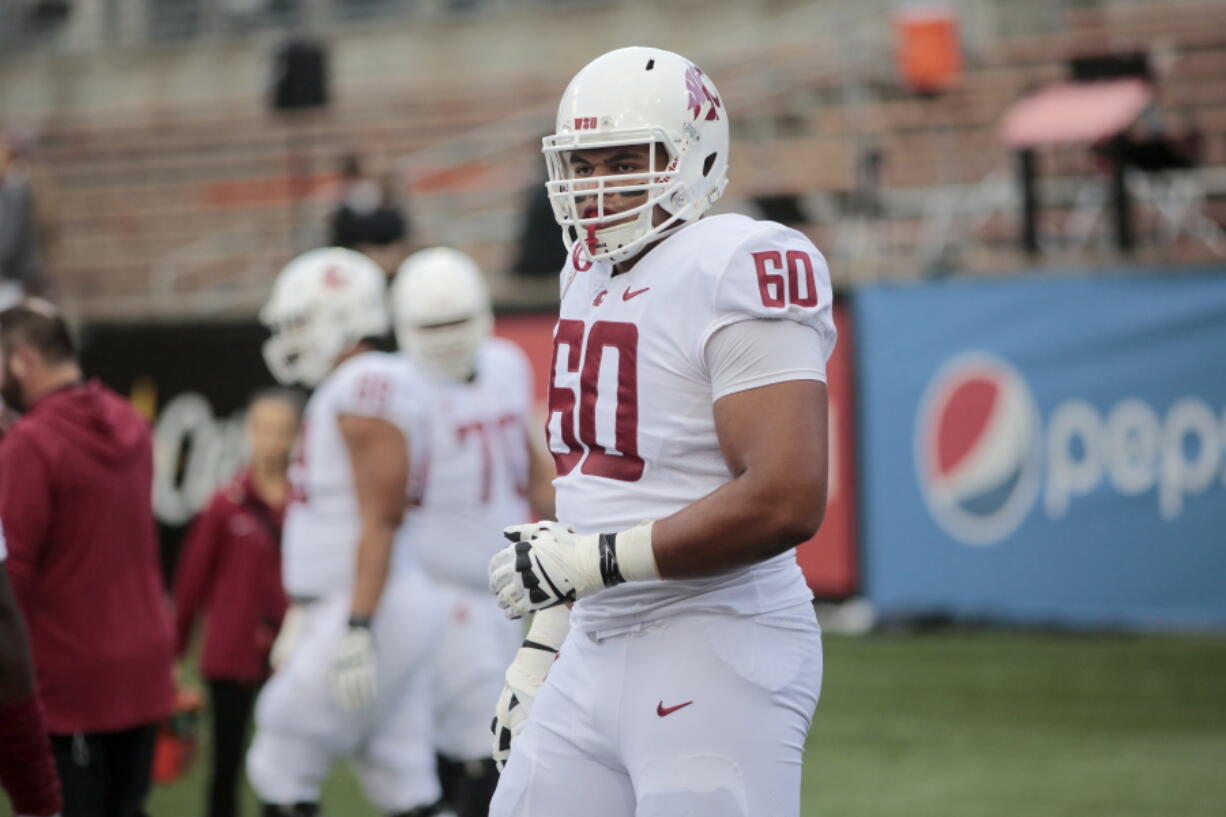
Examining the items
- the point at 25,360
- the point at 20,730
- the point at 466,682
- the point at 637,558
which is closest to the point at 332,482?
the point at 466,682

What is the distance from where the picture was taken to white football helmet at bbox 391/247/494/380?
20.9ft

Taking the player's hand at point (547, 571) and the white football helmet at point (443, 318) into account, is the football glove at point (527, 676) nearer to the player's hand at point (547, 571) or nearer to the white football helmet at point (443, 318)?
the player's hand at point (547, 571)

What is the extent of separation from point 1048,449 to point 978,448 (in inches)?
15.3

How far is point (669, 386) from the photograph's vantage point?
3475 millimetres

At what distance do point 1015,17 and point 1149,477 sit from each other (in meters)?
6.41

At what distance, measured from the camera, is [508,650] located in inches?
250

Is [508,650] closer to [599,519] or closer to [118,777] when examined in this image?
[118,777]

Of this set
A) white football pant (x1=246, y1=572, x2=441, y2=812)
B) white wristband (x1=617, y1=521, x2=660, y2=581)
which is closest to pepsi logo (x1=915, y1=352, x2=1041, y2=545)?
white football pant (x1=246, y1=572, x2=441, y2=812)

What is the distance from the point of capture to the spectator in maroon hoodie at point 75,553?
16.2 ft

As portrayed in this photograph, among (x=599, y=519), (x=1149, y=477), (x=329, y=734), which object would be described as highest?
(x=599, y=519)

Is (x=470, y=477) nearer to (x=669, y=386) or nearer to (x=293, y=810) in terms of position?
(x=293, y=810)

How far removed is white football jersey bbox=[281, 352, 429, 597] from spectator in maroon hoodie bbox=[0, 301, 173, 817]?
2.15 ft

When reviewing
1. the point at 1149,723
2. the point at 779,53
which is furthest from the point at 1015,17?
the point at 1149,723

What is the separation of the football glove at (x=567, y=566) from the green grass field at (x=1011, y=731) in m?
3.95
